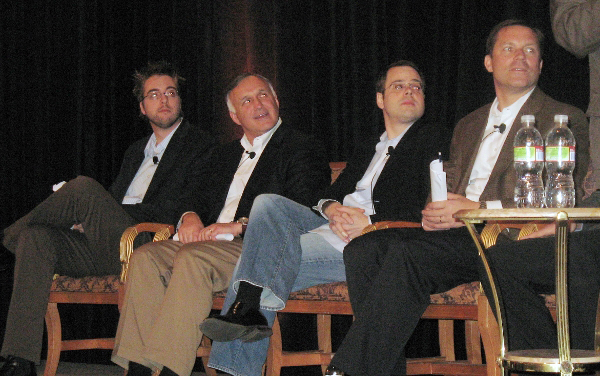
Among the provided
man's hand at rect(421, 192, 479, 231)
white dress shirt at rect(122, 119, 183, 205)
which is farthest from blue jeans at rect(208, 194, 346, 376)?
white dress shirt at rect(122, 119, 183, 205)

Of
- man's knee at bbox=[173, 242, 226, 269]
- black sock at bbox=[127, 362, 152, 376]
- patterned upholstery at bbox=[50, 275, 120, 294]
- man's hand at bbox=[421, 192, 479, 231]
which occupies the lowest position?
black sock at bbox=[127, 362, 152, 376]

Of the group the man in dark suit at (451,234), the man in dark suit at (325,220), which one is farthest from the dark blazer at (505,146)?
the man in dark suit at (325,220)

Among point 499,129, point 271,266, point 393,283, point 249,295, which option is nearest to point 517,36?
point 499,129

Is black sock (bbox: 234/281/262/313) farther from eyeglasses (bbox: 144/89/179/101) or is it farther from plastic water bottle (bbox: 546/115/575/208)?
eyeglasses (bbox: 144/89/179/101)

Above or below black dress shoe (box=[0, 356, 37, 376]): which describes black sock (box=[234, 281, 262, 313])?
above

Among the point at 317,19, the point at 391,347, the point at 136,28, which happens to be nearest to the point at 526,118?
the point at 391,347

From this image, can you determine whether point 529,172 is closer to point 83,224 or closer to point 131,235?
point 131,235

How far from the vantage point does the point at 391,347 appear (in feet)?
7.38

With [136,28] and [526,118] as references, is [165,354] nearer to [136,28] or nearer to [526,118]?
[526,118]

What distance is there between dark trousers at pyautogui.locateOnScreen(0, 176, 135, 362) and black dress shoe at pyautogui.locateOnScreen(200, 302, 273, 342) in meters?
1.05

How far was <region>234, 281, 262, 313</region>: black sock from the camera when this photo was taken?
2.75 metres

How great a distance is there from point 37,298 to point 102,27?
6.82ft

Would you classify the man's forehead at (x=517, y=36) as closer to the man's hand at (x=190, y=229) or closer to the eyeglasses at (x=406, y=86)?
the eyeglasses at (x=406, y=86)

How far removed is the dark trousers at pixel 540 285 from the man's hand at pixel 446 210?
30cm
